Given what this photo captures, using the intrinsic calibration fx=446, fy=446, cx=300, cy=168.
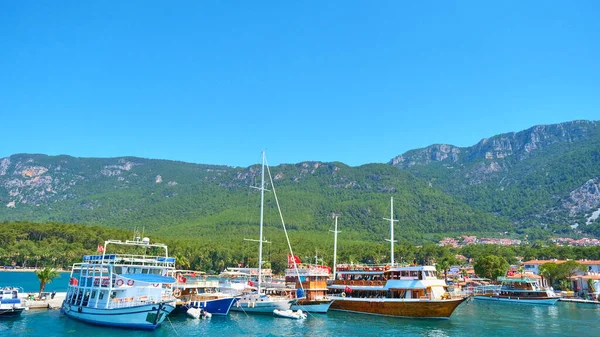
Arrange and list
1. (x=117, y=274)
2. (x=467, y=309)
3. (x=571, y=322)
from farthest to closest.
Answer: (x=467, y=309) < (x=571, y=322) < (x=117, y=274)

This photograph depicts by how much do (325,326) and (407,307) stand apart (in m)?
12.4

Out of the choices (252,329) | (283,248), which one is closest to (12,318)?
(252,329)

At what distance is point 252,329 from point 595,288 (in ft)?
277

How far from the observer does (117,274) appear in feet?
150

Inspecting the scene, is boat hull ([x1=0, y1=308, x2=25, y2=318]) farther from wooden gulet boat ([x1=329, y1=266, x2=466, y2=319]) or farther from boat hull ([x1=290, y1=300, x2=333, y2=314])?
wooden gulet boat ([x1=329, y1=266, x2=466, y2=319])

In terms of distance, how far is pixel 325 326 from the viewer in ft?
162

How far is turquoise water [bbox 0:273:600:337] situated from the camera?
43.3 meters

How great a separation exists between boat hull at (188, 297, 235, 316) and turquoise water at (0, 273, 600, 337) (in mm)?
1353

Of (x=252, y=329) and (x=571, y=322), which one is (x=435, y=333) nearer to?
(x=252, y=329)

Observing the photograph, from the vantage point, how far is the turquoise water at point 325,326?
142 ft

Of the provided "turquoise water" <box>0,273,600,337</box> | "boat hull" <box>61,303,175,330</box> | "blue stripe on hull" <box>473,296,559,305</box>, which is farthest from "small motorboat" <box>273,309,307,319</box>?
"blue stripe on hull" <box>473,296,559,305</box>

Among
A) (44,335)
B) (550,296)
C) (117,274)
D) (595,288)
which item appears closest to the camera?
(44,335)

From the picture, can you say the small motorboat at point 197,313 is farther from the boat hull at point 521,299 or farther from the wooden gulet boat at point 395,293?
the boat hull at point 521,299

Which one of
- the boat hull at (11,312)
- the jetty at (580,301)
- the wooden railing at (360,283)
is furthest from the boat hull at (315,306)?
the jetty at (580,301)
